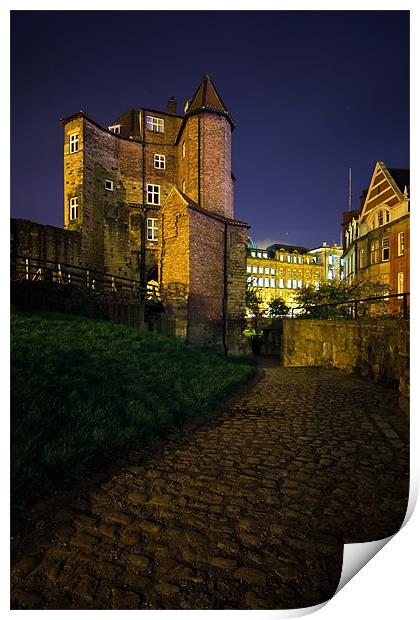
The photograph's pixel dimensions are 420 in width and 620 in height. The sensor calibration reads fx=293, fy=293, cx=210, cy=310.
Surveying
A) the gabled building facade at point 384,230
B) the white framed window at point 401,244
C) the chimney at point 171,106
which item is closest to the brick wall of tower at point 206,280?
the gabled building facade at point 384,230

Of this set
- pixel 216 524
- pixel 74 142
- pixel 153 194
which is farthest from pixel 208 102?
pixel 216 524

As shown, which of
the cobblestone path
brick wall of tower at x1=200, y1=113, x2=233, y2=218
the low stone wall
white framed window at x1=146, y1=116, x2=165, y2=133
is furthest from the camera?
white framed window at x1=146, y1=116, x2=165, y2=133

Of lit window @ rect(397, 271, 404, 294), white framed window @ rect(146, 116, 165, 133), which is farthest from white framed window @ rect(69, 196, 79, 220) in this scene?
lit window @ rect(397, 271, 404, 294)

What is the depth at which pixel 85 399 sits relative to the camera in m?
3.70

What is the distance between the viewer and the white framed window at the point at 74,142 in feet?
61.7

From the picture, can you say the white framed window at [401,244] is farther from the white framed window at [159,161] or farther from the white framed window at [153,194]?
the white framed window at [159,161]

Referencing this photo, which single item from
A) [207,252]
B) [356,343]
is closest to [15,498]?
[356,343]

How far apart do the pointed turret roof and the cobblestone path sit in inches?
839

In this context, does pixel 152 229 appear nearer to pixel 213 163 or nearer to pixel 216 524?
pixel 213 163

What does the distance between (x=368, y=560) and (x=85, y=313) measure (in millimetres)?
10384

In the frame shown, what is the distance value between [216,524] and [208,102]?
2304cm

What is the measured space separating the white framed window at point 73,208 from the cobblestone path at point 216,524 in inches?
735

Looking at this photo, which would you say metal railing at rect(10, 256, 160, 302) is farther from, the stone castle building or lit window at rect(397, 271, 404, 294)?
lit window at rect(397, 271, 404, 294)

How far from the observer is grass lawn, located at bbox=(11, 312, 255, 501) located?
2619 mm
